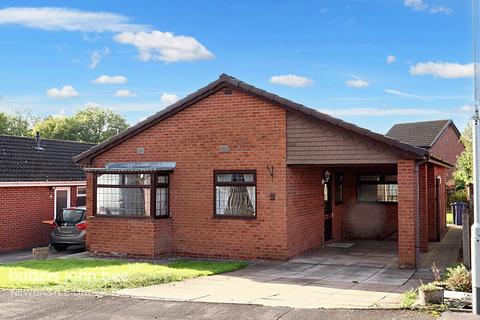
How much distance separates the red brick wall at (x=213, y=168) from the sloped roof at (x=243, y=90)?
0.59 feet

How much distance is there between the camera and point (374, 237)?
19672mm

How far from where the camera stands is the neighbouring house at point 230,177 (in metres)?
13.7

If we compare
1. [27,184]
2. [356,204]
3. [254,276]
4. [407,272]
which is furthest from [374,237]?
[27,184]

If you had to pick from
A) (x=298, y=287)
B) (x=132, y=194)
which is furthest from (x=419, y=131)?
(x=298, y=287)

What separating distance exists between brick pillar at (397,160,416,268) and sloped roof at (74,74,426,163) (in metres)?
0.48

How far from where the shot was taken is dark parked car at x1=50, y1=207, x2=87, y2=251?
17266 millimetres

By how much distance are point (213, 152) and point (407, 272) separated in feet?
19.9

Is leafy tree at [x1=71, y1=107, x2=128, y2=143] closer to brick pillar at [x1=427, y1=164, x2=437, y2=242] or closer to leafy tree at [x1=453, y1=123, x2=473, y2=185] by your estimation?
leafy tree at [x1=453, y1=123, x2=473, y2=185]

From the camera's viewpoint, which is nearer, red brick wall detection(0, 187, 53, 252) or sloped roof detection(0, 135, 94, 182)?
red brick wall detection(0, 187, 53, 252)

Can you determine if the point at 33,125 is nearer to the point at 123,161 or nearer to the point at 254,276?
the point at 123,161

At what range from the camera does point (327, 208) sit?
18078mm

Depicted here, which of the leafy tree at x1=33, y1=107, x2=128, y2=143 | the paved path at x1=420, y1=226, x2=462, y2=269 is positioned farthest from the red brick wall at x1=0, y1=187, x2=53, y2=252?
the leafy tree at x1=33, y1=107, x2=128, y2=143

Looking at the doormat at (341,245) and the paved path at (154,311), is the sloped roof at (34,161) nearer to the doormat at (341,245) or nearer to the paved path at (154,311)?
the paved path at (154,311)

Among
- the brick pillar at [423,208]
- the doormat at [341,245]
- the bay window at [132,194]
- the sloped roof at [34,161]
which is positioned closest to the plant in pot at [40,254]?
the bay window at [132,194]
